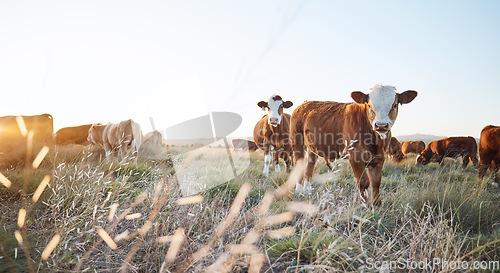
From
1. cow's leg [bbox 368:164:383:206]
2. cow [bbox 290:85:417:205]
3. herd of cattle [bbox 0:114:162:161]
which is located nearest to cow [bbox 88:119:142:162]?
herd of cattle [bbox 0:114:162:161]

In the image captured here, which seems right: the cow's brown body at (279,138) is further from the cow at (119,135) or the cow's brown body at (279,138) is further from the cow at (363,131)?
the cow at (119,135)

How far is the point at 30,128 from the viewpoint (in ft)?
25.2

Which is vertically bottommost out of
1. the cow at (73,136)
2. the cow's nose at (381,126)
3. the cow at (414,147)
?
the cow at (414,147)

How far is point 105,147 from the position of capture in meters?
12.6

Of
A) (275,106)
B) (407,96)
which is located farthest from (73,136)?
(407,96)

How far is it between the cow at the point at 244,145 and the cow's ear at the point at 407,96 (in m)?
20.5

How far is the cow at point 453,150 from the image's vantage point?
1614cm

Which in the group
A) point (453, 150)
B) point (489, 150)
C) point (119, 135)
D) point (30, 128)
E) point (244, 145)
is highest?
point (30, 128)

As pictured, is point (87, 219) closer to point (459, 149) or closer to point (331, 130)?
point (331, 130)

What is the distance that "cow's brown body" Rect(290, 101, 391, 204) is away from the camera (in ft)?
14.0

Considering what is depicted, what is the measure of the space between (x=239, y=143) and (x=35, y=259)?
87.4ft

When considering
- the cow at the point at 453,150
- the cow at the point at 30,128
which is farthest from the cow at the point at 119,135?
the cow at the point at 453,150

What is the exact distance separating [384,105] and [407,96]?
27.0 inches

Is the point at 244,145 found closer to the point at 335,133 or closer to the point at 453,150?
the point at 453,150
